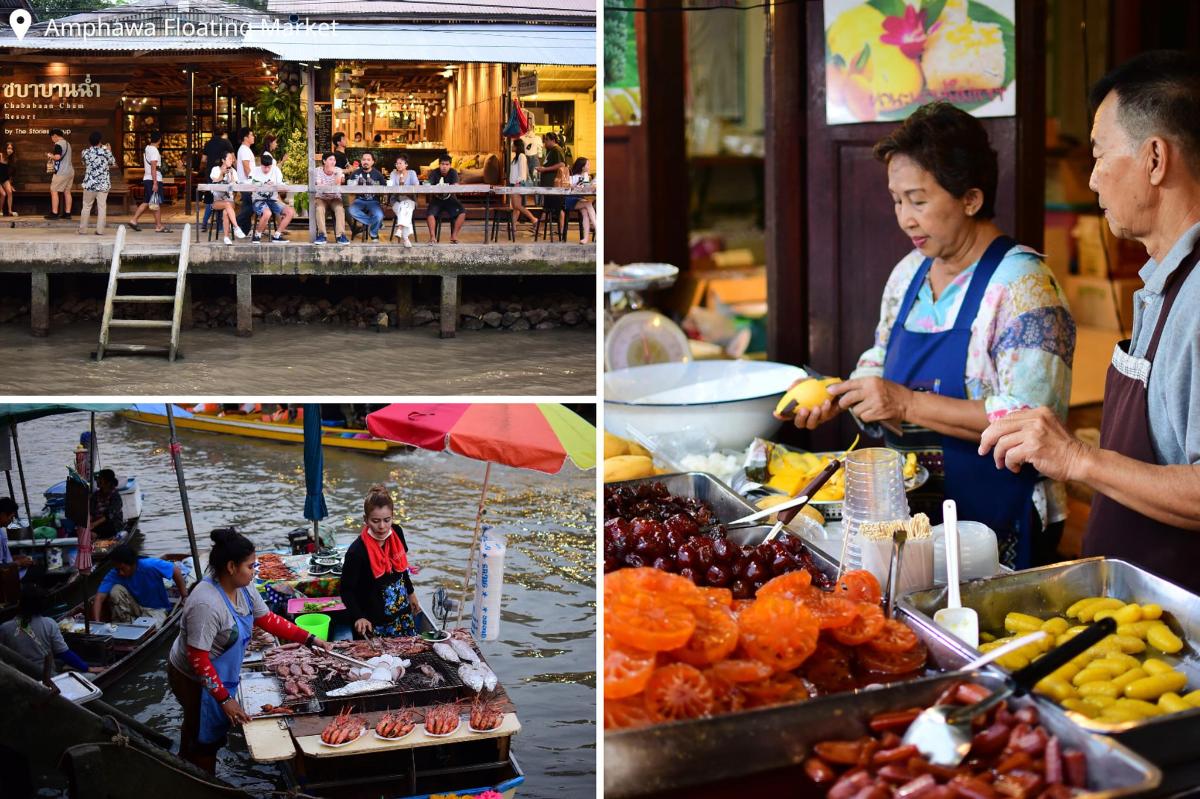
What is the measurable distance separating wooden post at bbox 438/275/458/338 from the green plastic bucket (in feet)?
26.5

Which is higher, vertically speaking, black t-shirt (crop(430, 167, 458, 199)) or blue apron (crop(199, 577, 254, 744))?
black t-shirt (crop(430, 167, 458, 199))

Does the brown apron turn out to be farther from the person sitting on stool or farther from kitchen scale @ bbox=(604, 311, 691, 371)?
the person sitting on stool

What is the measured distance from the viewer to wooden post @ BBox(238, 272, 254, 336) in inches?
538

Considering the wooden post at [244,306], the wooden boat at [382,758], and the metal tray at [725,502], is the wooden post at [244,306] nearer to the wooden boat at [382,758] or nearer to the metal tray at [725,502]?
the wooden boat at [382,758]

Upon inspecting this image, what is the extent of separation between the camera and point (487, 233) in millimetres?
12914

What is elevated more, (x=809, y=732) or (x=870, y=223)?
(x=870, y=223)

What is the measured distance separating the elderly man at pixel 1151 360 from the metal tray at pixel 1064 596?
145mm

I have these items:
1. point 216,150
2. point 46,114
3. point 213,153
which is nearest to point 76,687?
point 213,153

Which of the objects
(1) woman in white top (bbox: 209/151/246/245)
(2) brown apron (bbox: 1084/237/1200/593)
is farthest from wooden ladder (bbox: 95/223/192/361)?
(2) brown apron (bbox: 1084/237/1200/593)

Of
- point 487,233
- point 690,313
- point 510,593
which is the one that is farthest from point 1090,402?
point 487,233

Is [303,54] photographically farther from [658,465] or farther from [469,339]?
[658,465]

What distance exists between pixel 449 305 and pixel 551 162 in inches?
87.4

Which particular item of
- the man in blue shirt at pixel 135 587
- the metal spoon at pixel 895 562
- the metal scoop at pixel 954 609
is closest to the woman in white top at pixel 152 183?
the man in blue shirt at pixel 135 587

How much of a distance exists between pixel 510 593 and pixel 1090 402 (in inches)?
260
